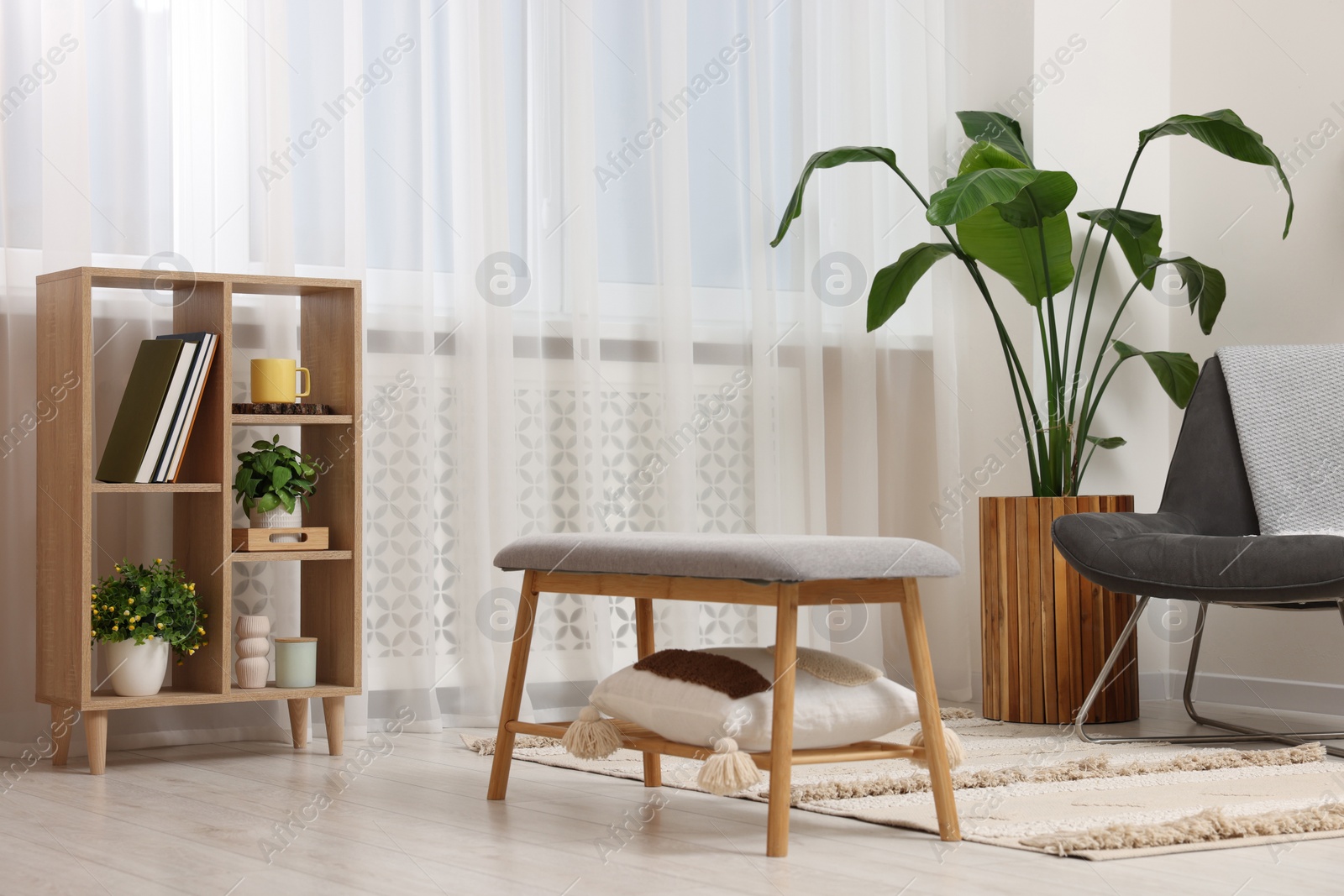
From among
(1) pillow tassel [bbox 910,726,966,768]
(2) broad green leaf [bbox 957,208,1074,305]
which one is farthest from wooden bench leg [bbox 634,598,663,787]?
(2) broad green leaf [bbox 957,208,1074,305]

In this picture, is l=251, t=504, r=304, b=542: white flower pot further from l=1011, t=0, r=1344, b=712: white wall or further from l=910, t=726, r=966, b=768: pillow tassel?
l=1011, t=0, r=1344, b=712: white wall

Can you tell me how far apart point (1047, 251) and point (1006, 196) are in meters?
0.46

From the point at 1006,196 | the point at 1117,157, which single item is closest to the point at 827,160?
the point at 1006,196

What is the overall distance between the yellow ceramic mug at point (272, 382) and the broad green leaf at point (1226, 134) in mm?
1930

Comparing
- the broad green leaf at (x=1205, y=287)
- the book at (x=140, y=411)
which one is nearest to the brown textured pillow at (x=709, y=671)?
the book at (x=140, y=411)

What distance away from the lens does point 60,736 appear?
8.54ft

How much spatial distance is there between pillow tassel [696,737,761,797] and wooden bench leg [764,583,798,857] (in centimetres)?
3

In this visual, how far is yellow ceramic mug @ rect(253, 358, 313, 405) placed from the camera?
9.05 feet

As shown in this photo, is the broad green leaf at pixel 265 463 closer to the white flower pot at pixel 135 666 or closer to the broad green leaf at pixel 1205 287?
the white flower pot at pixel 135 666

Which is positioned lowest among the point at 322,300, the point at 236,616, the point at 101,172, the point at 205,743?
the point at 205,743

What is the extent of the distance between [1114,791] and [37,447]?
2055 mm

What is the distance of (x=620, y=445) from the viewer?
10.9ft

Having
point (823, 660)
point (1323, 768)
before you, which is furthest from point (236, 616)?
point (1323, 768)

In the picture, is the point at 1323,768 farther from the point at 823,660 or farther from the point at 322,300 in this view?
the point at 322,300
